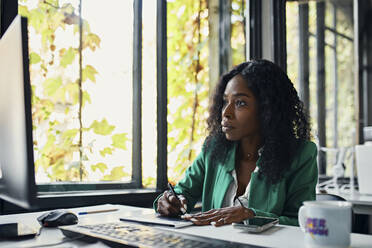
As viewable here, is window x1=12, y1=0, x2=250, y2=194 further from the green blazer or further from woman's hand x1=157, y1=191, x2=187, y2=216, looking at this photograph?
woman's hand x1=157, y1=191, x2=187, y2=216

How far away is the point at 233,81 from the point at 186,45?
94 centimetres

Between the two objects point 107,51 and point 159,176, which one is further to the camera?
point 159,176

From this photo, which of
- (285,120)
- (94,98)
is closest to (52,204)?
(94,98)

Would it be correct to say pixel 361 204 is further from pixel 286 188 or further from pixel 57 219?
pixel 57 219

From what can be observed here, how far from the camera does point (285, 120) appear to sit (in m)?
1.84

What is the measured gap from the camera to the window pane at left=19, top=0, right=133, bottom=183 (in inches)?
75.4

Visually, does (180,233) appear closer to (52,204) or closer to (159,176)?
(52,204)

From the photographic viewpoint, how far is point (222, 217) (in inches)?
47.9

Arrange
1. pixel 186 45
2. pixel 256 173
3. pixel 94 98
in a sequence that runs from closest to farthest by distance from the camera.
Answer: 1. pixel 256 173
2. pixel 94 98
3. pixel 186 45

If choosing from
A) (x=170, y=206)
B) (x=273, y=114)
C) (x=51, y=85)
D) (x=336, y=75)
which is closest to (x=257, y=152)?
(x=273, y=114)

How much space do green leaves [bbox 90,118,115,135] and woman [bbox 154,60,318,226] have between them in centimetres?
57

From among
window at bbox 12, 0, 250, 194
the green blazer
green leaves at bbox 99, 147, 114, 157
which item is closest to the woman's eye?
the green blazer

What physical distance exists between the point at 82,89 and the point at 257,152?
0.95m

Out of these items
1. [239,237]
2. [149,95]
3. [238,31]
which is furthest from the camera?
[238,31]
